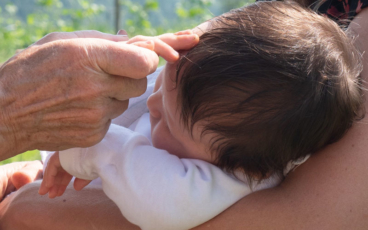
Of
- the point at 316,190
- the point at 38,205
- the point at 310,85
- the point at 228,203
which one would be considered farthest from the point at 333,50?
the point at 38,205

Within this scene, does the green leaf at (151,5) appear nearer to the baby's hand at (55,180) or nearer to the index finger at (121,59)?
the baby's hand at (55,180)

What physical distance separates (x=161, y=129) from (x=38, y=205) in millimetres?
534

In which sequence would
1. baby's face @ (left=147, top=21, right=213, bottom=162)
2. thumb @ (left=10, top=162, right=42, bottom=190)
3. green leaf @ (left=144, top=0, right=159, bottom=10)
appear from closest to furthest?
baby's face @ (left=147, top=21, right=213, bottom=162), thumb @ (left=10, top=162, right=42, bottom=190), green leaf @ (left=144, top=0, right=159, bottom=10)

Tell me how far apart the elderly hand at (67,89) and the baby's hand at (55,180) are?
127 mm

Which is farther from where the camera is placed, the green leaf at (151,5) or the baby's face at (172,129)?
the green leaf at (151,5)

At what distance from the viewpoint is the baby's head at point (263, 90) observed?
128cm

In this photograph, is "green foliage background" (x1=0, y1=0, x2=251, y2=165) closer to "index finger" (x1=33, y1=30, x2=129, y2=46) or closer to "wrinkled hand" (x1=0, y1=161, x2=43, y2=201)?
"wrinkled hand" (x1=0, y1=161, x2=43, y2=201)

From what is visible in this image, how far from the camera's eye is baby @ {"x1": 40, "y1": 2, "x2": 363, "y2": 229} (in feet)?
4.20

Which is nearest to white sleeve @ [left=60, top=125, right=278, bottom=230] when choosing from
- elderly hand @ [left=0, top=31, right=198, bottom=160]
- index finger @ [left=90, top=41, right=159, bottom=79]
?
elderly hand @ [left=0, top=31, right=198, bottom=160]

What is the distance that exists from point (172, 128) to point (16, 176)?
80 cm

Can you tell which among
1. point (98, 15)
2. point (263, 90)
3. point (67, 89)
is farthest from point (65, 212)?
point (98, 15)

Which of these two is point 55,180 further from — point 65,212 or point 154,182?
point 154,182

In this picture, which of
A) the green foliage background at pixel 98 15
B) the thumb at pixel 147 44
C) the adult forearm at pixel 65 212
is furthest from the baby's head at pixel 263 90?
the green foliage background at pixel 98 15

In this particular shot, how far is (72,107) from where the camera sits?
123 cm
